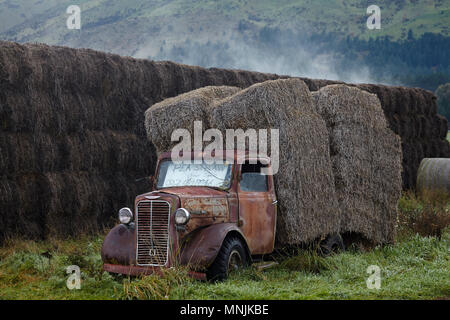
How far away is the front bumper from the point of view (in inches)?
281

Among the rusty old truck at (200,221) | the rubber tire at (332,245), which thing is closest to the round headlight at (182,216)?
the rusty old truck at (200,221)

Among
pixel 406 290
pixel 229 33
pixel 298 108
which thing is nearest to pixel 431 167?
pixel 298 108

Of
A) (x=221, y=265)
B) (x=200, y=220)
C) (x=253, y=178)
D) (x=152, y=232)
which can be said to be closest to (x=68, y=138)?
(x=253, y=178)

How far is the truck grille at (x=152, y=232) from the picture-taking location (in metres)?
7.42

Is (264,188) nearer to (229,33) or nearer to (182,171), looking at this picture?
(182,171)

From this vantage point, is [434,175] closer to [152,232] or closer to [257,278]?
[257,278]

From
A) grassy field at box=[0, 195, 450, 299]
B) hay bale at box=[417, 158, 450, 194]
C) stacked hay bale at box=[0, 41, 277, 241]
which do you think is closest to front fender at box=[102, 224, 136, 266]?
grassy field at box=[0, 195, 450, 299]

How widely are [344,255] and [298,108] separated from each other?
2759 mm

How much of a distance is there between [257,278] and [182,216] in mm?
1452

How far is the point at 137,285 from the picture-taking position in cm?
661

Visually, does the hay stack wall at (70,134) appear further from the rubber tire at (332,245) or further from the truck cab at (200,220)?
the rubber tire at (332,245)

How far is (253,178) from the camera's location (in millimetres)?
8719

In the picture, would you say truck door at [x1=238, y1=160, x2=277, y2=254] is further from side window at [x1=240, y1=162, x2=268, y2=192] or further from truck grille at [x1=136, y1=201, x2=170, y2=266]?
truck grille at [x1=136, y1=201, x2=170, y2=266]

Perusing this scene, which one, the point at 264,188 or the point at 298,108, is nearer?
the point at 264,188
